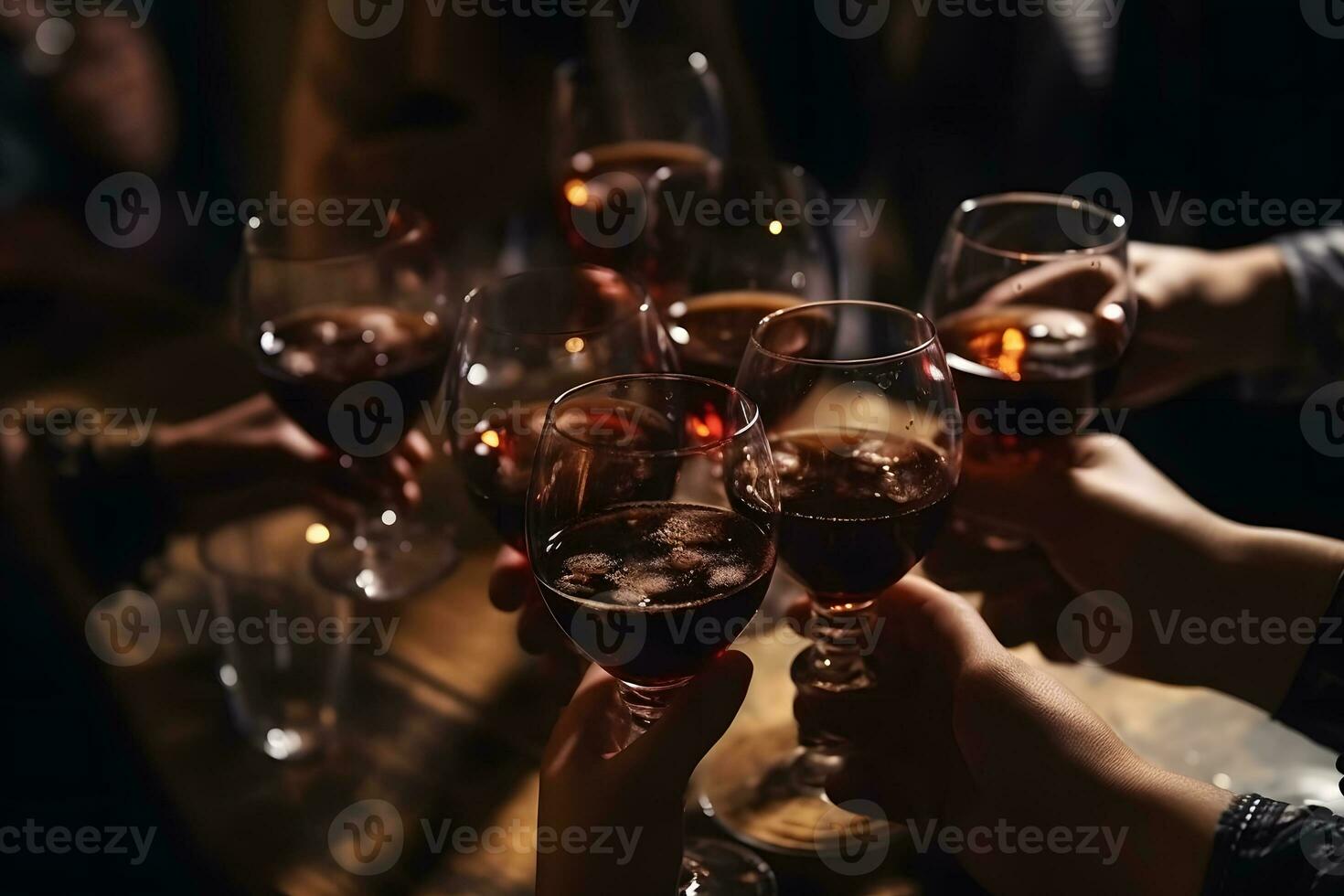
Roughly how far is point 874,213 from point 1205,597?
7.40 feet

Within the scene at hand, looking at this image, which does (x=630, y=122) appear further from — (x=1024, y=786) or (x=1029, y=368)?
(x=1024, y=786)

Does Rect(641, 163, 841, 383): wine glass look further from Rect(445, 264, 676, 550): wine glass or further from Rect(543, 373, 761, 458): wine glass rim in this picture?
Rect(543, 373, 761, 458): wine glass rim

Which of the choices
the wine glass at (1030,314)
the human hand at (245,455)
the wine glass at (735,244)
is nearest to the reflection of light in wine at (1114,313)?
the wine glass at (1030,314)

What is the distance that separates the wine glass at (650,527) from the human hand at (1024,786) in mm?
194

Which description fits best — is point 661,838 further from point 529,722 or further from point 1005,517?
point 1005,517

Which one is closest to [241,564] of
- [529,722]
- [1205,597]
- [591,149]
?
[529,722]

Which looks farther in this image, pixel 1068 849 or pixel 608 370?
pixel 608 370

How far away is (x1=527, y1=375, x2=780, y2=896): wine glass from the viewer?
32.3 inches

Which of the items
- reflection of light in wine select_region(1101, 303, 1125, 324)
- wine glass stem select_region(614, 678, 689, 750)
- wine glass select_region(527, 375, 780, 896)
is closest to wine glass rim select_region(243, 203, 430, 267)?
wine glass select_region(527, 375, 780, 896)

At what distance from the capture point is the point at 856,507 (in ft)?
3.10

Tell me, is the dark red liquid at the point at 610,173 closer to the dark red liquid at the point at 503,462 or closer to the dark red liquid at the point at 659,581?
the dark red liquid at the point at 503,462

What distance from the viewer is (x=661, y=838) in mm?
860

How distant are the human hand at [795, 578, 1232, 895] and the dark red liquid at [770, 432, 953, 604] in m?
0.09

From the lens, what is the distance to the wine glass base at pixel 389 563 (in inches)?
51.7
